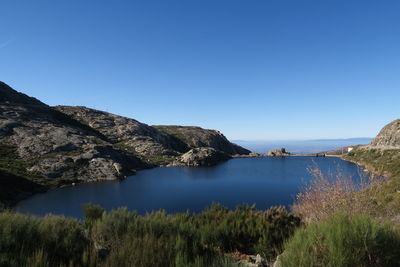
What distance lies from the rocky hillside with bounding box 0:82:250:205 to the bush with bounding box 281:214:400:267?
1780 inches

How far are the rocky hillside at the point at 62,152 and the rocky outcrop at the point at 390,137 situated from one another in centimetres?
6144

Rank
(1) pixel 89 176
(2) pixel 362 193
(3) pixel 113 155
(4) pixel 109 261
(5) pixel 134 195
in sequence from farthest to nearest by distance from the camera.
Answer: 1. (3) pixel 113 155
2. (1) pixel 89 176
3. (5) pixel 134 195
4. (2) pixel 362 193
5. (4) pixel 109 261

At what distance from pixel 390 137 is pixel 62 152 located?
4384 inches

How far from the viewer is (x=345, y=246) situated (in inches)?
163

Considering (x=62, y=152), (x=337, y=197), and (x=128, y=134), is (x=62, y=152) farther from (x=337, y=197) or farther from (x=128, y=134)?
(x=337, y=197)

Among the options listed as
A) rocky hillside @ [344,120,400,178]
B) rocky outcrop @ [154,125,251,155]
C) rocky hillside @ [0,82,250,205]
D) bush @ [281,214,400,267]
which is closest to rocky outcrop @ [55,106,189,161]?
rocky hillside @ [0,82,250,205]

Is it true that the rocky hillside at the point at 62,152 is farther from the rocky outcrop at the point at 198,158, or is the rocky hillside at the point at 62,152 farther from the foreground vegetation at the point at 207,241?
the foreground vegetation at the point at 207,241

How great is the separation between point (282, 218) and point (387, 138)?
105 metres

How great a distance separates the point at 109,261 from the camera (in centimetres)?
428

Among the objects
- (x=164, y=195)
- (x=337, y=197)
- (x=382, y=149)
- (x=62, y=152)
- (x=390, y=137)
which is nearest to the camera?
(x=337, y=197)

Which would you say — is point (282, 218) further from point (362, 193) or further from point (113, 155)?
A: point (113, 155)

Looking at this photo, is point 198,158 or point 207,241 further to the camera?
point 198,158

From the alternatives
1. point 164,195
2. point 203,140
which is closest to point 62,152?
point 164,195

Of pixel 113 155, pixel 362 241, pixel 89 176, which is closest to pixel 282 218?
pixel 362 241
